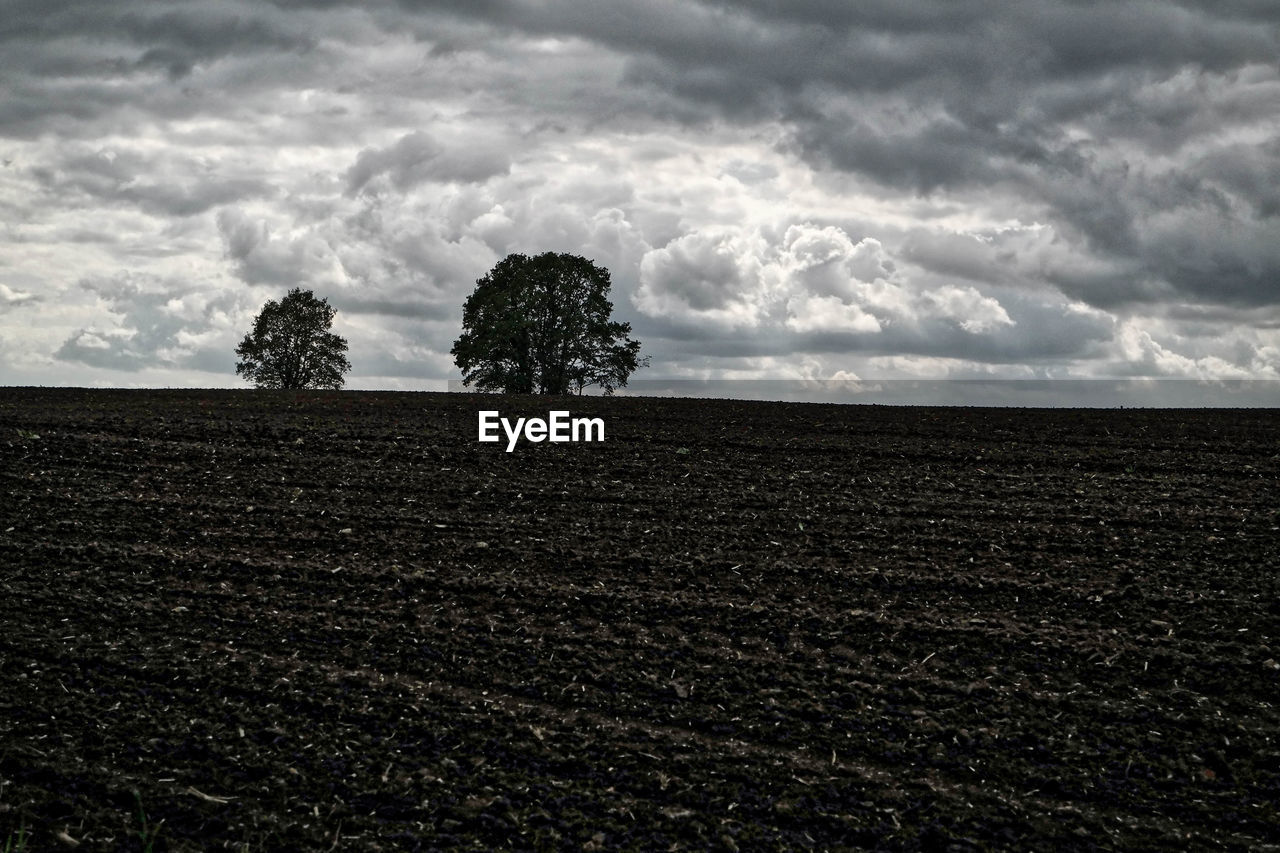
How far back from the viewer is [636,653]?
19.4ft

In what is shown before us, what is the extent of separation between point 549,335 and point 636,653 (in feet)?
86.1

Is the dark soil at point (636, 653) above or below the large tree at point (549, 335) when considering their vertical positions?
below

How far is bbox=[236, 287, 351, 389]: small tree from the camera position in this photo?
36562 millimetres

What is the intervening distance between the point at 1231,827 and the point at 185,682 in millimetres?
5363

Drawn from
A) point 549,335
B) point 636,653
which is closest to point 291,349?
point 549,335

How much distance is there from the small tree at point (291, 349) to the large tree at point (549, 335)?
721cm

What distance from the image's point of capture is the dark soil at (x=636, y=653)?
4.49 metres

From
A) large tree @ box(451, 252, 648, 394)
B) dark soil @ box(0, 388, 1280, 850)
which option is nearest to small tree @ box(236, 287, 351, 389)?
large tree @ box(451, 252, 648, 394)

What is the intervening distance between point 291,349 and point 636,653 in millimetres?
33734

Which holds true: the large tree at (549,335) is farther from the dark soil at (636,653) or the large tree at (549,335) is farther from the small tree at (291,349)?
the dark soil at (636,653)

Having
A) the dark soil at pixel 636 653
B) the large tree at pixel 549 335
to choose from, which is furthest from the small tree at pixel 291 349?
the dark soil at pixel 636 653

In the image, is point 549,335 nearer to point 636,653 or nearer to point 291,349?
point 291,349

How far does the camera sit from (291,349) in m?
36.8

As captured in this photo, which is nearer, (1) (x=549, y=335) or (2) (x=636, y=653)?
(2) (x=636, y=653)
